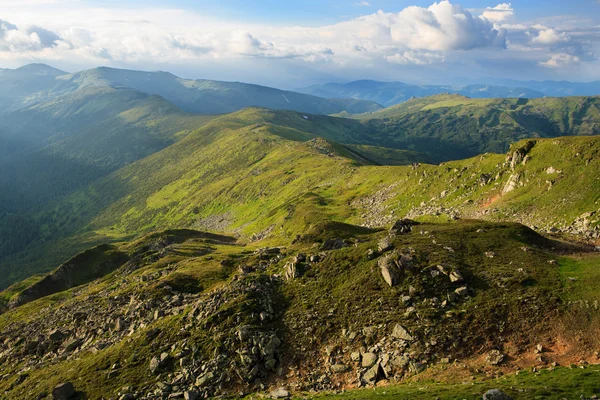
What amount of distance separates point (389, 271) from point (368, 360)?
11.1 m

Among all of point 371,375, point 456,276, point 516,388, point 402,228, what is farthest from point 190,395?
point 402,228

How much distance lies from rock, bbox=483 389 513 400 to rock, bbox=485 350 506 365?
7689 millimetres

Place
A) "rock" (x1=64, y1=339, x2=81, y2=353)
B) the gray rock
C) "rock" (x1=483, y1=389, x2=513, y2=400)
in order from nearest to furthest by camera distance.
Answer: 1. "rock" (x1=483, y1=389, x2=513, y2=400)
2. the gray rock
3. "rock" (x1=64, y1=339, x2=81, y2=353)

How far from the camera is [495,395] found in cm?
2436

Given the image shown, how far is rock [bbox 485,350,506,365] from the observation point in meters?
31.6

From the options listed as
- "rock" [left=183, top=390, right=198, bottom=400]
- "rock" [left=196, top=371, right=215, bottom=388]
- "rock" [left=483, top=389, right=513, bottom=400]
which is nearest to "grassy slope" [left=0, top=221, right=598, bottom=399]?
"rock" [left=483, top=389, right=513, bottom=400]

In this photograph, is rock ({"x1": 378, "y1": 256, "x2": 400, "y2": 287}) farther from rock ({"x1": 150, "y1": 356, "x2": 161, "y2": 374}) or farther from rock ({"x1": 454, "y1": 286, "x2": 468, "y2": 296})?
rock ({"x1": 150, "y1": 356, "x2": 161, "y2": 374})

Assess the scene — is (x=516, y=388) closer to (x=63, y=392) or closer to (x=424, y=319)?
(x=424, y=319)

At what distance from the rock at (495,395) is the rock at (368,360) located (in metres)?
11.7

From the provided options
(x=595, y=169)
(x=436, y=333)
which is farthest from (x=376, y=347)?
(x=595, y=169)

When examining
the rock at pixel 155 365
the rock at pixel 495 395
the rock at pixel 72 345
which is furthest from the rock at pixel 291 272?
the rock at pixel 72 345

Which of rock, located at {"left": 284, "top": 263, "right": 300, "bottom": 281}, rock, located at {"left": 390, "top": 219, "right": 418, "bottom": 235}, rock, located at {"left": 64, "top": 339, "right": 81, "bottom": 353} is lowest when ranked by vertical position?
rock, located at {"left": 64, "top": 339, "right": 81, "bottom": 353}

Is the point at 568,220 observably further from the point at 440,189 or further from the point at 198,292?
the point at 198,292

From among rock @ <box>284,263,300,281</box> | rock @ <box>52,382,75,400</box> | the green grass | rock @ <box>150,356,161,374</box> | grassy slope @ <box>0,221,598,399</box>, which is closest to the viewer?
the green grass
